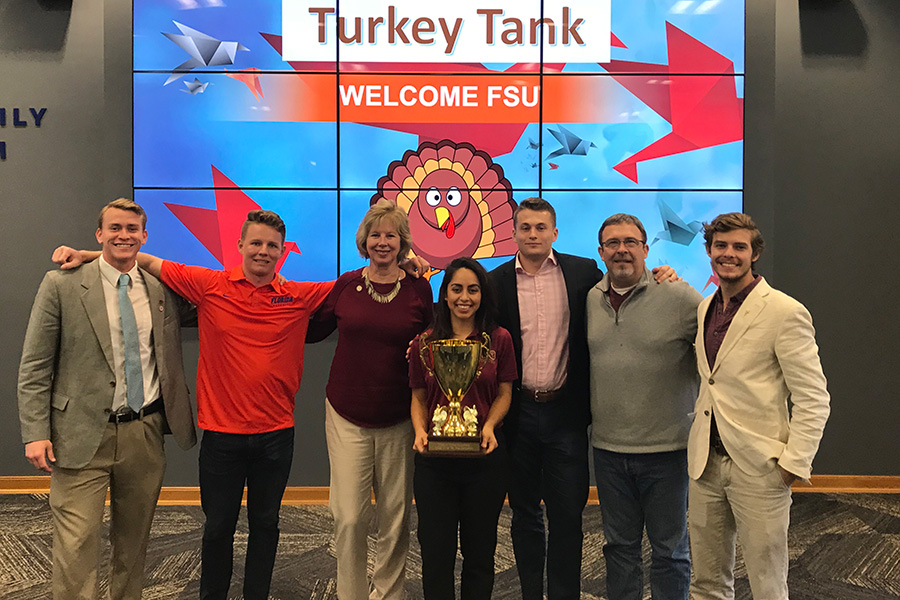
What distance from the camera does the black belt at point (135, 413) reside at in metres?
2.41

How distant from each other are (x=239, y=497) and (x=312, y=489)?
212 cm

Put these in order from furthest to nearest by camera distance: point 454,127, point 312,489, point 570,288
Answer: point 312,489 → point 454,127 → point 570,288

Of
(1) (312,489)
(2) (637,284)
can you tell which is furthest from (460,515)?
(1) (312,489)

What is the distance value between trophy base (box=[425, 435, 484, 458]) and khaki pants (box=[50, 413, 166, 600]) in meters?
1.17

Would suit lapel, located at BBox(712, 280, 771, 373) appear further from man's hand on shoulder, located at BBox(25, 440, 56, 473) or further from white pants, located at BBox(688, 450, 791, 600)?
man's hand on shoulder, located at BBox(25, 440, 56, 473)

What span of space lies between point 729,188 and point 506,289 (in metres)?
2.68

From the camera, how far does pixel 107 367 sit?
2.38m

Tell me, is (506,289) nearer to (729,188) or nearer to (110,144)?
(729,188)

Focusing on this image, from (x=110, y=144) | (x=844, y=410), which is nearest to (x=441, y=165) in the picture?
(x=110, y=144)

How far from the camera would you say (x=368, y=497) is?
2598 mm

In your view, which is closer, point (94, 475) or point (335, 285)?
point (94, 475)

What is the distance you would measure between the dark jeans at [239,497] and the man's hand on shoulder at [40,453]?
0.54 m

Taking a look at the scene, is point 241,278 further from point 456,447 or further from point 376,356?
point 456,447

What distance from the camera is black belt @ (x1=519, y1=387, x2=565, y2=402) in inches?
99.7
